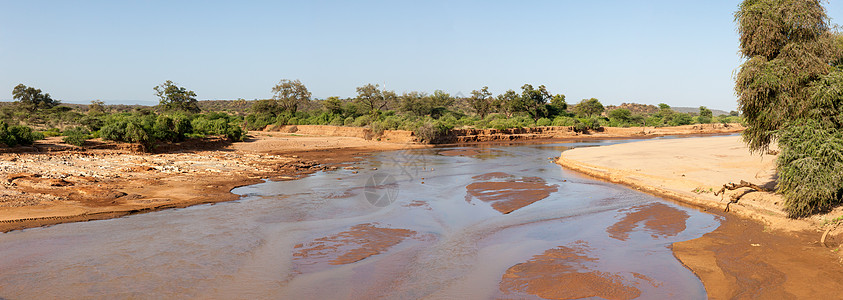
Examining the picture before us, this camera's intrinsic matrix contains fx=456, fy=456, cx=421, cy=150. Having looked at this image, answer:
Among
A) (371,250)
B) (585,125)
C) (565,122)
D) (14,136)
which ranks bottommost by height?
(371,250)

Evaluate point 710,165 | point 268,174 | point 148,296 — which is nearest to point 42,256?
point 148,296

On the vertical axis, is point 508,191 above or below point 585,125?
below

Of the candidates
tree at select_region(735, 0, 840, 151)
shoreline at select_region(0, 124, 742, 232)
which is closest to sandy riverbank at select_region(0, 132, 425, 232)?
shoreline at select_region(0, 124, 742, 232)

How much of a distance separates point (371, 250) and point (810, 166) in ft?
35.4

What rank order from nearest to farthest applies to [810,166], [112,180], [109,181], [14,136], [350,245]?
[810,166], [350,245], [109,181], [112,180], [14,136]

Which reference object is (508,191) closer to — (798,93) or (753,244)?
(753,244)

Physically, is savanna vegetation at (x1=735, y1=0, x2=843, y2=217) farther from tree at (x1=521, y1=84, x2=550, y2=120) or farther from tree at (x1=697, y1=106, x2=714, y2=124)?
tree at (x1=697, y1=106, x2=714, y2=124)

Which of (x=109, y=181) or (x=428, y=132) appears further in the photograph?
(x=428, y=132)

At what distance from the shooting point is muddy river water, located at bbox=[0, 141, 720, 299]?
8.64m

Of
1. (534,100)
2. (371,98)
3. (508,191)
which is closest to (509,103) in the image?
(534,100)

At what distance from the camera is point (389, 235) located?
41.2ft

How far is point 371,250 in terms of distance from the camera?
36.6ft

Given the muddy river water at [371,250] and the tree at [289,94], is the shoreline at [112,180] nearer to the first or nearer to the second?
the muddy river water at [371,250]

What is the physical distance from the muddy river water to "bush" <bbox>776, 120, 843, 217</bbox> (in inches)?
93.6
